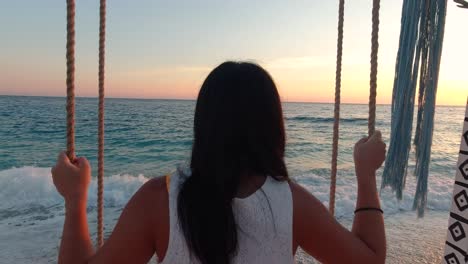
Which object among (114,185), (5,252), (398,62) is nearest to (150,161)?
(114,185)

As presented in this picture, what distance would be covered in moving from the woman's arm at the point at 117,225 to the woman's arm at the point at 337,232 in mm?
255

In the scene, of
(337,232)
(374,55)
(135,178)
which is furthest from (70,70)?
(135,178)

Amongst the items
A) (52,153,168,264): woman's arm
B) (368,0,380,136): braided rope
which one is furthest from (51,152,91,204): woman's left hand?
(368,0,380,136): braided rope

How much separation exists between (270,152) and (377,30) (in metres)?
0.60

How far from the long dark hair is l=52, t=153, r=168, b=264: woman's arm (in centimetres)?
5

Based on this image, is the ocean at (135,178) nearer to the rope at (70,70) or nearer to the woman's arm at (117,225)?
the woman's arm at (117,225)

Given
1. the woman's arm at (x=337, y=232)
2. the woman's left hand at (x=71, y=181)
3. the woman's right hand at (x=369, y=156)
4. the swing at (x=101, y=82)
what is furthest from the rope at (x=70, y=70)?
the woman's right hand at (x=369, y=156)

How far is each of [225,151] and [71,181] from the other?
1.01 ft

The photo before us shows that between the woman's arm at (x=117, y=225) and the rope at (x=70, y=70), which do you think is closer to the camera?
the woman's arm at (x=117, y=225)

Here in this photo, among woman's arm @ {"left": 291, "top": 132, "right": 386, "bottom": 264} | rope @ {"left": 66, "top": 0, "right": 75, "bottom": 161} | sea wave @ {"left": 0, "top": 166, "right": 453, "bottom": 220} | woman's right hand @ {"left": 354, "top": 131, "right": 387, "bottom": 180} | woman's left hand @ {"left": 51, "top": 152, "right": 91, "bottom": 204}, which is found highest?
rope @ {"left": 66, "top": 0, "right": 75, "bottom": 161}

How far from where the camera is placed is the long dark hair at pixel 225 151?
735 mm

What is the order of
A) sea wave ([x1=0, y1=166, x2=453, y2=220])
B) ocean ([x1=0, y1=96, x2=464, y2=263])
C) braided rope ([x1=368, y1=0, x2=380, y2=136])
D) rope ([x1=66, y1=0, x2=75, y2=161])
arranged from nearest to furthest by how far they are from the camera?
rope ([x1=66, y1=0, x2=75, y2=161])
braided rope ([x1=368, y1=0, x2=380, y2=136])
ocean ([x1=0, y1=96, x2=464, y2=263])
sea wave ([x1=0, y1=166, x2=453, y2=220])

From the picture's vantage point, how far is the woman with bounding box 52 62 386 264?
0.73 m

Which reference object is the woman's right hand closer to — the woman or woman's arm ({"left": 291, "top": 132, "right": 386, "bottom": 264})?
woman's arm ({"left": 291, "top": 132, "right": 386, "bottom": 264})
